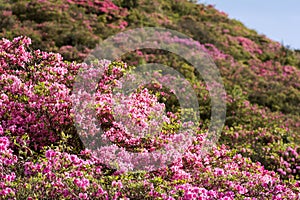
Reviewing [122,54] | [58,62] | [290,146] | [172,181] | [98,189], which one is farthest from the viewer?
[122,54]

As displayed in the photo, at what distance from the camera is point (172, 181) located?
6160 mm

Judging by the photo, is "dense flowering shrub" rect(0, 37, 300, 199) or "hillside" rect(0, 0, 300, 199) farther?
"hillside" rect(0, 0, 300, 199)

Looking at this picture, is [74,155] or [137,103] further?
[137,103]

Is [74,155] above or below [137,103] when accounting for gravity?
below

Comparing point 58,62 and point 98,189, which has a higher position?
point 58,62

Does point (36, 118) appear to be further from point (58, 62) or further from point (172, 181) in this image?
point (172, 181)

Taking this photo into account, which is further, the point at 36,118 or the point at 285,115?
the point at 285,115

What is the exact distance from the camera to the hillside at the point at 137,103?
5625 millimetres

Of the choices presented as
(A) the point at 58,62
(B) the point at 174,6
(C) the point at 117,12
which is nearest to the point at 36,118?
(A) the point at 58,62

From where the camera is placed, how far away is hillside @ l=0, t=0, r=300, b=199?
5625 millimetres

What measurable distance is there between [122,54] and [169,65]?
5.25 feet

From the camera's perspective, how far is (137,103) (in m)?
7.29

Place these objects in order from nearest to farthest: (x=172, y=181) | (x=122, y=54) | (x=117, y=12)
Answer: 1. (x=172, y=181)
2. (x=122, y=54)
3. (x=117, y=12)

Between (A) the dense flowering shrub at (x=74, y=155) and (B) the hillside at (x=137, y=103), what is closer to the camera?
(A) the dense flowering shrub at (x=74, y=155)
